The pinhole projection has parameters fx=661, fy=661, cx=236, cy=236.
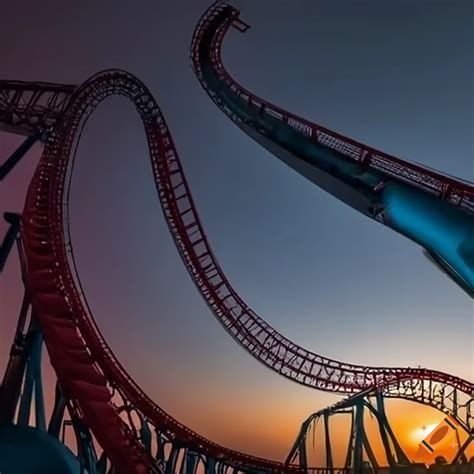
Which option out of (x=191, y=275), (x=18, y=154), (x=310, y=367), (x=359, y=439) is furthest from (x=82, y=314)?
(x=359, y=439)

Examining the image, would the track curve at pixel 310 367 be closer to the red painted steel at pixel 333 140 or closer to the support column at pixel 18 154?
the red painted steel at pixel 333 140

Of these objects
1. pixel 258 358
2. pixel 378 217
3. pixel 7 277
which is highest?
pixel 378 217

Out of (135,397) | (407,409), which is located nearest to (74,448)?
(135,397)

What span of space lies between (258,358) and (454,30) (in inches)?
51.1

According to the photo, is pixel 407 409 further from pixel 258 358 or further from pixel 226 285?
pixel 226 285

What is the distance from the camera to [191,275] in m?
2.05

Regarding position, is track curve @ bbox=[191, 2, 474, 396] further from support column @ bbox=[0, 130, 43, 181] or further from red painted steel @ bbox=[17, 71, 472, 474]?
support column @ bbox=[0, 130, 43, 181]

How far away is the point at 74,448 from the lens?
71.0 inches

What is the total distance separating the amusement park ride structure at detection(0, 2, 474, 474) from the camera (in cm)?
181

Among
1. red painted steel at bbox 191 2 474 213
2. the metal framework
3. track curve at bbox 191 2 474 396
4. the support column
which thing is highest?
red painted steel at bbox 191 2 474 213

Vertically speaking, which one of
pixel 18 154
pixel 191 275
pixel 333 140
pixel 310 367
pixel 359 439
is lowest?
pixel 359 439

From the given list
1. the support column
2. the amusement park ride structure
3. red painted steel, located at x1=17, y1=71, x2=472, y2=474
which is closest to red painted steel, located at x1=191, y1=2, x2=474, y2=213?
the amusement park ride structure

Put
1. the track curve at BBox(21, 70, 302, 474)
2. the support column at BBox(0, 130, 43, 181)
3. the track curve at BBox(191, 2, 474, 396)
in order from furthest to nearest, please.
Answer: the support column at BBox(0, 130, 43, 181) < the track curve at BBox(191, 2, 474, 396) < the track curve at BBox(21, 70, 302, 474)

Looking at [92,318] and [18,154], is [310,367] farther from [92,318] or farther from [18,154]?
[18,154]
